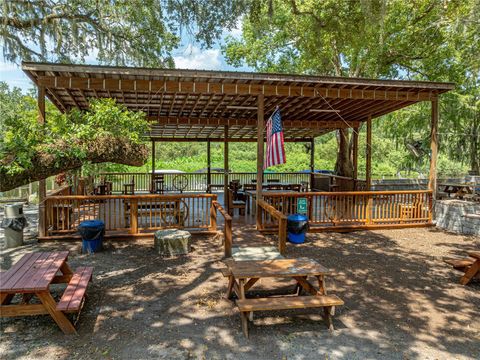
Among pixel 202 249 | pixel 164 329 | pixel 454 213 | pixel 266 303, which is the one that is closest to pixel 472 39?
pixel 454 213

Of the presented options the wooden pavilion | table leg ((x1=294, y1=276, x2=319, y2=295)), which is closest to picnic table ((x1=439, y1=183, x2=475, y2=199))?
the wooden pavilion

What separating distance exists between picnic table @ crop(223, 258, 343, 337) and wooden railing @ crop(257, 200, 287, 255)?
1.69 meters

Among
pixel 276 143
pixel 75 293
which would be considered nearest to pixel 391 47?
pixel 276 143

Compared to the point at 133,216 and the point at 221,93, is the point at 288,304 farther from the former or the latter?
the point at 221,93

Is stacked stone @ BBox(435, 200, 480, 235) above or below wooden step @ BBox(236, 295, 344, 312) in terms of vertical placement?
above

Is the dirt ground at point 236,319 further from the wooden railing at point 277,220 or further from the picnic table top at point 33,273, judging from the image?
the wooden railing at point 277,220

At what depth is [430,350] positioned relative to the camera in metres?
3.25

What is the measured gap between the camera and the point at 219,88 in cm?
734

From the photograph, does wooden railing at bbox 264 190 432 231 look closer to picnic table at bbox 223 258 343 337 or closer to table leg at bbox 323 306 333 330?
picnic table at bbox 223 258 343 337

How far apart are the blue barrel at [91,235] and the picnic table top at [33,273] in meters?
1.81

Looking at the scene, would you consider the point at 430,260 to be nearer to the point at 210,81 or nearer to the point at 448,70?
the point at 210,81

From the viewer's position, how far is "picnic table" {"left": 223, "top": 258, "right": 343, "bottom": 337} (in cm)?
353

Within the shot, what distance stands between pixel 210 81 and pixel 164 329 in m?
5.14

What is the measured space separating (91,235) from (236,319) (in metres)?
3.70
